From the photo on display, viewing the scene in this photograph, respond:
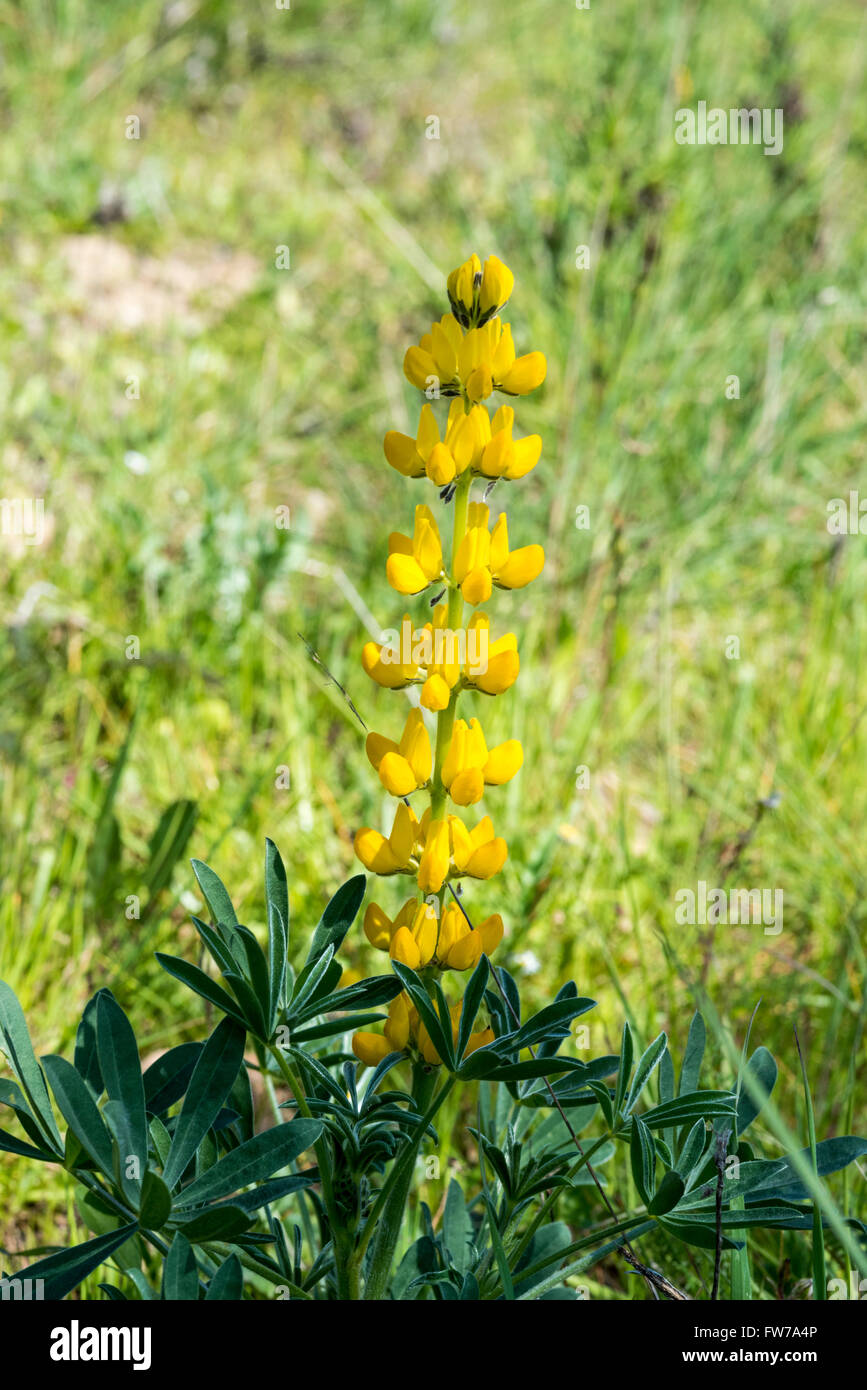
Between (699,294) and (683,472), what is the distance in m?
0.54

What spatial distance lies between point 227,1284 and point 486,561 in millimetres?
579

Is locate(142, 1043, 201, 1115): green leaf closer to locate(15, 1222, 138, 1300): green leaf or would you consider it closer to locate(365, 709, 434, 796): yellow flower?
locate(15, 1222, 138, 1300): green leaf

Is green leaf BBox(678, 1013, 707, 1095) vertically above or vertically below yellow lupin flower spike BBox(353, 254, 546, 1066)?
below

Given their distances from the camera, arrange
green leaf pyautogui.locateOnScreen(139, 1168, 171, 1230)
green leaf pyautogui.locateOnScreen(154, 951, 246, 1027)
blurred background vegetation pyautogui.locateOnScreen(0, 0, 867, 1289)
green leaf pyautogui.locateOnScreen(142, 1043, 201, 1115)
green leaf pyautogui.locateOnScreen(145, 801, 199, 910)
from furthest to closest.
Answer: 1. blurred background vegetation pyautogui.locateOnScreen(0, 0, 867, 1289)
2. green leaf pyautogui.locateOnScreen(145, 801, 199, 910)
3. green leaf pyautogui.locateOnScreen(142, 1043, 201, 1115)
4. green leaf pyautogui.locateOnScreen(154, 951, 246, 1027)
5. green leaf pyautogui.locateOnScreen(139, 1168, 171, 1230)

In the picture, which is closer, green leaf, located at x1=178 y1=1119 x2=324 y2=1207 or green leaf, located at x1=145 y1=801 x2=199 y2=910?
green leaf, located at x1=178 y1=1119 x2=324 y2=1207

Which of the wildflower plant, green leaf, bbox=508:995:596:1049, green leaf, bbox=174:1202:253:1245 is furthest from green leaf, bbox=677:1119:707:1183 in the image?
green leaf, bbox=174:1202:253:1245

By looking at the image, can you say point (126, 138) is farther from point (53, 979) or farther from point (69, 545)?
point (53, 979)

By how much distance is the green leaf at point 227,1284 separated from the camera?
0.82m

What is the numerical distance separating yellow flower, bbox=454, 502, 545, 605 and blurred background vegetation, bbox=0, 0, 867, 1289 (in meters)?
0.51

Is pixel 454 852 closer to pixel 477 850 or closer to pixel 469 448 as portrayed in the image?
pixel 477 850

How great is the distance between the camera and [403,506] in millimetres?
2947

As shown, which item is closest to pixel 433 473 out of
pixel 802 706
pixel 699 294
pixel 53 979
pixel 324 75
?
pixel 53 979

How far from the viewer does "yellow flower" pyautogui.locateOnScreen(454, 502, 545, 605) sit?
0.93m

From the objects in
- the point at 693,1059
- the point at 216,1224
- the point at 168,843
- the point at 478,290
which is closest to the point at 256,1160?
the point at 216,1224
